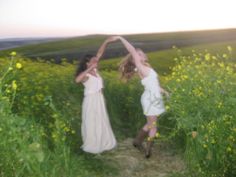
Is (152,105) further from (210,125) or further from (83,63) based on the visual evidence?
(210,125)

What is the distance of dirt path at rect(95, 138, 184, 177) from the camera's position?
8922 mm

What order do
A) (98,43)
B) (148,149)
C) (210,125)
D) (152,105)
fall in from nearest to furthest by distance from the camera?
(210,125)
(152,105)
(148,149)
(98,43)

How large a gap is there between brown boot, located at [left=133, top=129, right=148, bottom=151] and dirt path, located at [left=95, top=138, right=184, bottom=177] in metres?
0.14

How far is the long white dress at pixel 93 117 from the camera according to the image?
941cm

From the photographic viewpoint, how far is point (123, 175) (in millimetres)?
8766

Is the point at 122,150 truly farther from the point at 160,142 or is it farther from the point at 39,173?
the point at 39,173

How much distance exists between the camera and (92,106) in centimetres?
942

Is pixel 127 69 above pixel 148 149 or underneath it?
above

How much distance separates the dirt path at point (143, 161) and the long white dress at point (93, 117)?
294 millimetres

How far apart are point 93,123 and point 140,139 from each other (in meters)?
1.01

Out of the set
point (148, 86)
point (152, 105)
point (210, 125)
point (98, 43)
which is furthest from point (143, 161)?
point (98, 43)

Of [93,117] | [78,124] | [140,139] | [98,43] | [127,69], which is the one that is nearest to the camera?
[93,117]

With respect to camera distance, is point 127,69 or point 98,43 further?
point 98,43

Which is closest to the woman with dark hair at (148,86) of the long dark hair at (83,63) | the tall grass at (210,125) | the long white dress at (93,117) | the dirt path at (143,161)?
the dirt path at (143,161)
